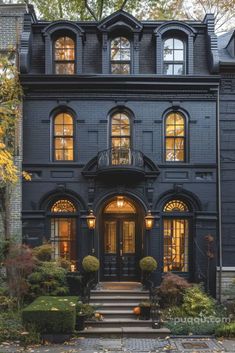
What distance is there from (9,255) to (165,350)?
19.8 feet

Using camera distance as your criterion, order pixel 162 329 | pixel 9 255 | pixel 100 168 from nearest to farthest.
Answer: pixel 162 329 < pixel 9 255 < pixel 100 168

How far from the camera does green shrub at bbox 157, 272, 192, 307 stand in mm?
15359

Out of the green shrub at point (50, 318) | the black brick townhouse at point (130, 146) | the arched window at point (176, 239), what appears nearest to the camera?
the green shrub at point (50, 318)

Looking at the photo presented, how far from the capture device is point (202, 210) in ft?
56.5

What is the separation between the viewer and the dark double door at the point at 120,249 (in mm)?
17734

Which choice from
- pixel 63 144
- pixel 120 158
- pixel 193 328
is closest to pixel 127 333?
pixel 193 328

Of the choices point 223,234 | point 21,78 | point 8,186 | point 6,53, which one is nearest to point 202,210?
point 223,234

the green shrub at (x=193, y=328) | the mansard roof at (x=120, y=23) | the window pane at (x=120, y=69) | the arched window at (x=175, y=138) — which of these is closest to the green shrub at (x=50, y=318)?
the green shrub at (x=193, y=328)

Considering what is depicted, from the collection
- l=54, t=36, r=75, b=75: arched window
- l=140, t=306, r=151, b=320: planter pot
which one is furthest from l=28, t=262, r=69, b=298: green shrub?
l=54, t=36, r=75, b=75: arched window

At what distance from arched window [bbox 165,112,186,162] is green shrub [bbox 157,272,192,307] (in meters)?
4.62

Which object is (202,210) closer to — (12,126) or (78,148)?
(78,148)

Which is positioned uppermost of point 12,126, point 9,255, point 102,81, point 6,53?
point 6,53

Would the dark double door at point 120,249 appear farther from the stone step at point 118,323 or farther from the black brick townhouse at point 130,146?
the stone step at point 118,323

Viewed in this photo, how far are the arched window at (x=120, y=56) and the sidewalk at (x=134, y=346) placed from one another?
9915 mm
